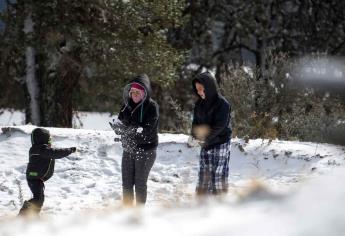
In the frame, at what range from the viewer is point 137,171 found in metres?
6.39

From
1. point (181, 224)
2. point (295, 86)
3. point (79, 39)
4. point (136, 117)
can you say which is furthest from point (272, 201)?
point (295, 86)

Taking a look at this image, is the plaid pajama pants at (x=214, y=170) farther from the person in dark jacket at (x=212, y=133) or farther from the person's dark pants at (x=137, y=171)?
the person's dark pants at (x=137, y=171)

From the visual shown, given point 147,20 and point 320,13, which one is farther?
point 320,13

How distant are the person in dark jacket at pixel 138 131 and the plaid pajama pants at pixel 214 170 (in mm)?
600

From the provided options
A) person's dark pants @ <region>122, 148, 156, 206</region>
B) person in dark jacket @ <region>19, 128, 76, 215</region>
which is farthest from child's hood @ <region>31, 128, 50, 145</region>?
person's dark pants @ <region>122, 148, 156, 206</region>

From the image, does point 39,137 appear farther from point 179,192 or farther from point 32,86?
point 32,86

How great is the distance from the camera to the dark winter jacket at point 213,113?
6.00m

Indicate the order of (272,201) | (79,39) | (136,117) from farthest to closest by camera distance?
1. (79,39)
2. (136,117)
3. (272,201)

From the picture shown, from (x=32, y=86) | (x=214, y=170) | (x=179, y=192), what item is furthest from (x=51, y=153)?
(x=32, y=86)

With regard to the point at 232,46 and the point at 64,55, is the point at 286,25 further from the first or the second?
the point at 64,55

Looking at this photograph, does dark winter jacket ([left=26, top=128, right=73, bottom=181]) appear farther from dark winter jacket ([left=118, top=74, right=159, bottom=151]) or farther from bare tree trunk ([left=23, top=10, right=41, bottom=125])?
bare tree trunk ([left=23, top=10, right=41, bottom=125])

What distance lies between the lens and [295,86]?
671 inches

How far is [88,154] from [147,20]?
781 centimetres

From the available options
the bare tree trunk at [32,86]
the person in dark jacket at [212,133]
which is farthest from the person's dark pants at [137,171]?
the bare tree trunk at [32,86]
